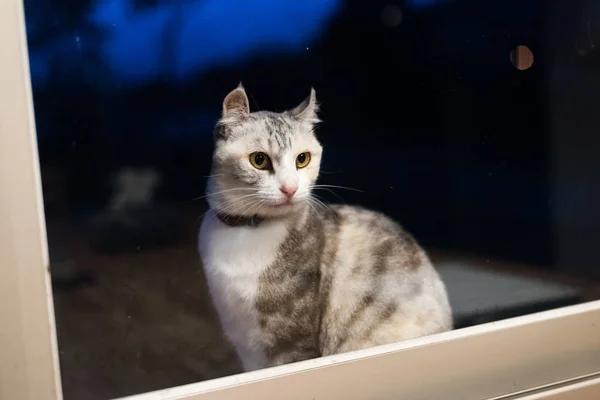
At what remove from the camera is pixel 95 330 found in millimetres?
691

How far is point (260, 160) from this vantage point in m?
0.75

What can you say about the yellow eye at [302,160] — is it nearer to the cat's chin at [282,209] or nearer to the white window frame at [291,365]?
the cat's chin at [282,209]

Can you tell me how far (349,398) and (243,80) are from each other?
455mm

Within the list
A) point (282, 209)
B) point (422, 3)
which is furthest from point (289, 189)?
point (422, 3)

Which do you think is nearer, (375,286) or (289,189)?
(289,189)

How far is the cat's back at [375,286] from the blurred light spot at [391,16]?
27cm

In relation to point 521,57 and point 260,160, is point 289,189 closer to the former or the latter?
point 260,160

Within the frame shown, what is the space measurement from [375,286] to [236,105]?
0.34 meters


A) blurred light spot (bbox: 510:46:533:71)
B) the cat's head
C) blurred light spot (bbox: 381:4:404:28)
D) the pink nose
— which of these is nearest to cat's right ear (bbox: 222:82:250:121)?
the cat's head

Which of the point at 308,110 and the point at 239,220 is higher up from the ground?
the point at 308,110

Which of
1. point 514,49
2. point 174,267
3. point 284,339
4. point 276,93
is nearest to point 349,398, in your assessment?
point 284,339

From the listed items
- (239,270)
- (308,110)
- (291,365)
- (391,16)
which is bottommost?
(291,365)

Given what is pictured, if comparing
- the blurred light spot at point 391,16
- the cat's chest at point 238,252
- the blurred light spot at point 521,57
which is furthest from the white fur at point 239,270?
the blurred light spot at point 521,57

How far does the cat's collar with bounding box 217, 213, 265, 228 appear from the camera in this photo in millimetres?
753
